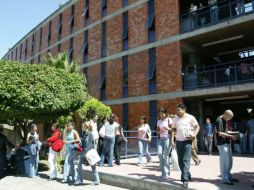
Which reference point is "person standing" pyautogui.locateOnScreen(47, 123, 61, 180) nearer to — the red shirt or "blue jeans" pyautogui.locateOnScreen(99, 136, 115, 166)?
the red shirt

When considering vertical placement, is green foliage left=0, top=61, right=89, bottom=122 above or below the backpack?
above

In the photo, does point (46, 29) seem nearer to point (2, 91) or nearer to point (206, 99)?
point (206, 99)

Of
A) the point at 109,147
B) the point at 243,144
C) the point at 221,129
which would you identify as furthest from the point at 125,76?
the point at 221,129

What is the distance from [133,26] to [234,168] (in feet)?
45.4

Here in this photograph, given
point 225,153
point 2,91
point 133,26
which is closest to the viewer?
point 225,153

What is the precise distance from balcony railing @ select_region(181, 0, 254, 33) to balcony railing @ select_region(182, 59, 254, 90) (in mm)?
2401

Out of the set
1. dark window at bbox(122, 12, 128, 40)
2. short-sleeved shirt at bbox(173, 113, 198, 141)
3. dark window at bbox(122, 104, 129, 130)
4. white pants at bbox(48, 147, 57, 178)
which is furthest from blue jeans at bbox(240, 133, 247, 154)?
dark window at bbox(122, 12, 128, 40)

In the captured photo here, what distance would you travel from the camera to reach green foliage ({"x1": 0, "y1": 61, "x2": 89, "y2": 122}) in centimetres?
1016

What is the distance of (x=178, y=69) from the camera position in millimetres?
17141

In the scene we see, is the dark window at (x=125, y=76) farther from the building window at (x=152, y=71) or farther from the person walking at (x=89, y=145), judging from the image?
the person walking at (x=89, y=145)

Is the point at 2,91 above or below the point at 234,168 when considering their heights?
above

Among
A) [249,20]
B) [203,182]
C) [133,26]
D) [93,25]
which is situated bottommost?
[203,182]


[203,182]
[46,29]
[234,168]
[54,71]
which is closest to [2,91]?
[54,71]

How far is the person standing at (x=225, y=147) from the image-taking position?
6.57m
